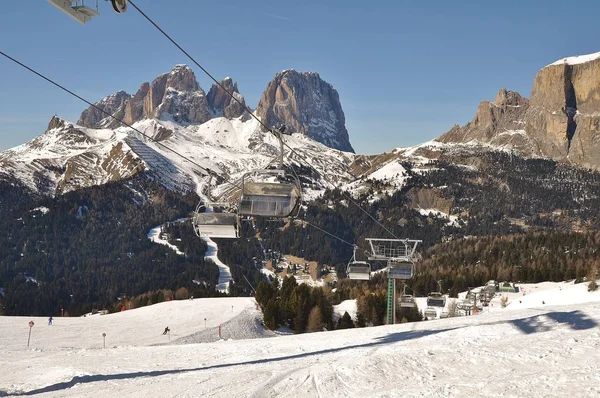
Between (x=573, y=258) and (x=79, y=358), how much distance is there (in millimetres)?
122423

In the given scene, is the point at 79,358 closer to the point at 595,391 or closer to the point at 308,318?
the point at 595,391

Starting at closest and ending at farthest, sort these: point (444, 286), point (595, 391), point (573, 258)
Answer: point (595, 391)
point (444, 286)
point (573, 258)

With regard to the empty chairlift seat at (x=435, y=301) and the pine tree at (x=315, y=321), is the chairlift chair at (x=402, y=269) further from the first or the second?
the pine tree at (x=315, y=321)

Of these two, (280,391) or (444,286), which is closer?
(280,391)

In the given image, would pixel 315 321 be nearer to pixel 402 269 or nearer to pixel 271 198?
pixel 402 269

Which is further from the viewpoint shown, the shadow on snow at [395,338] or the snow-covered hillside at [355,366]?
the shadow on snow at [395,338]

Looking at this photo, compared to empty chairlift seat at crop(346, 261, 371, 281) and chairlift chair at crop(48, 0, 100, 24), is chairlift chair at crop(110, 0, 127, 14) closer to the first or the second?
chairlift chair at crop(48, 0, 100, 24)

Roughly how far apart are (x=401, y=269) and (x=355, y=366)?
1759cm

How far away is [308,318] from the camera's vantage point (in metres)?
66.4

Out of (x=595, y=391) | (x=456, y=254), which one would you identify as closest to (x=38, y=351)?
(x=595, y=391)

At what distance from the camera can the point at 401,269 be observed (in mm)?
36875

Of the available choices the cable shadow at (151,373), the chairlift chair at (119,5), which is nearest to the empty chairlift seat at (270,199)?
the cable shadow at (151,373)

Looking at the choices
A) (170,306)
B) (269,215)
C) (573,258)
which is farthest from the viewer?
(573,258)

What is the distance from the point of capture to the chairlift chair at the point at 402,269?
36688 mm
